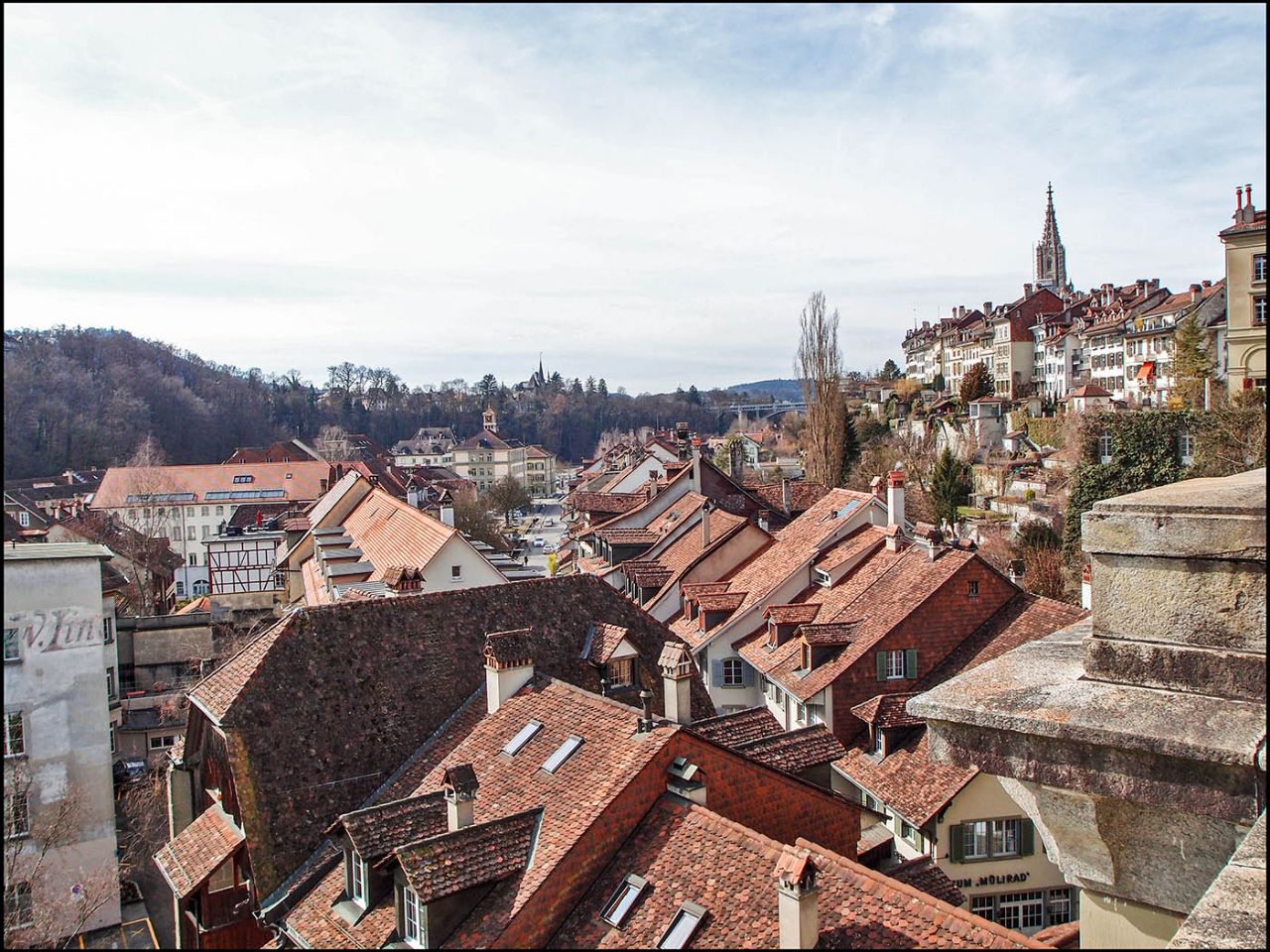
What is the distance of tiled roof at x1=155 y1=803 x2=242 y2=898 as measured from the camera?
13805 mm

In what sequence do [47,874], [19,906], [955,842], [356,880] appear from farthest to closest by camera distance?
[47,874] → [19,906] → [955,842] → [356,880]

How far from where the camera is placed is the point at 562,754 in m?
12.9

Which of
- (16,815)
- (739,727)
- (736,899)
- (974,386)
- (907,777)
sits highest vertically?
(974,386)

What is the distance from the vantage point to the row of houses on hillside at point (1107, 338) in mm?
31406

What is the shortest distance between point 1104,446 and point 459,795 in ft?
114

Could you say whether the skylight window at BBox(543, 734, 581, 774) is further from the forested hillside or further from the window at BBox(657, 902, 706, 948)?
the forested hillside

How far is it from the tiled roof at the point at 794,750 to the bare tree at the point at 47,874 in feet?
45.2

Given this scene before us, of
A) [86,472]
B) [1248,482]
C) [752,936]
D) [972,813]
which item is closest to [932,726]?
[1248,482]

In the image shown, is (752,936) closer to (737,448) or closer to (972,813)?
(972,813)

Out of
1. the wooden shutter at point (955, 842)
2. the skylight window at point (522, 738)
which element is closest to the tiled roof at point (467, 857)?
the skylight window at point (522, 738)

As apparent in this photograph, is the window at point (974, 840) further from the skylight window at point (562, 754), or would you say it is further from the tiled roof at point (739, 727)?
the skylight window at point (562, 754)

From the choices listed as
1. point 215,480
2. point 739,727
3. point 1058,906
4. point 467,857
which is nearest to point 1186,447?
point 1058,906

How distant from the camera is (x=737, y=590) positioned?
28516 mm

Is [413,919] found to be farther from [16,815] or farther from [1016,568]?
[1016,568]
